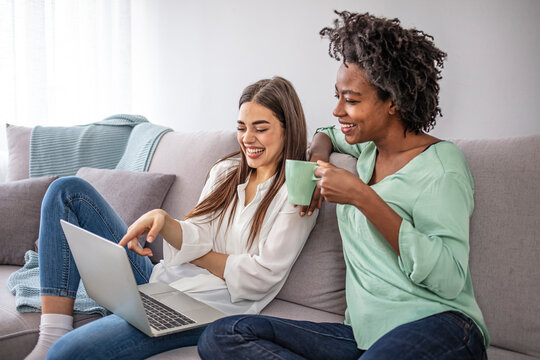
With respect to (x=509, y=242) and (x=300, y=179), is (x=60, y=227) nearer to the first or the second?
(x=300, y=179)

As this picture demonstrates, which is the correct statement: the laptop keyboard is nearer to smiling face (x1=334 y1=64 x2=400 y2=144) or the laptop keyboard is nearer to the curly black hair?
smiling face (x1=334 y1=64 x2=400 y2=144)

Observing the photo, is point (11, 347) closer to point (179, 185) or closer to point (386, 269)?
point (179, 185)

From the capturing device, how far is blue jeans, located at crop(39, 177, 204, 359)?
3.43ft

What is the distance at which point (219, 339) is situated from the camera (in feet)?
3.25

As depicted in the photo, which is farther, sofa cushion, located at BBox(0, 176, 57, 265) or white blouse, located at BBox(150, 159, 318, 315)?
sofa cushion, located at BBox(0, 176, 57, 265)

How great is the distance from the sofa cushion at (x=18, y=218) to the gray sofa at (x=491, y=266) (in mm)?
368

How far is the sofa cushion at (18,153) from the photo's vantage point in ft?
7.32

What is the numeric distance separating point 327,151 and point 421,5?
2.29 ft

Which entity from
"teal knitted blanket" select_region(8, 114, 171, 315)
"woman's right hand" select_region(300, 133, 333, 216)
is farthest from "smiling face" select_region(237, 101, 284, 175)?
"teal knitted blanket" select_region(8, 114, 171, 315)

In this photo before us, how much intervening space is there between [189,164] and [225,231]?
22.5 inches

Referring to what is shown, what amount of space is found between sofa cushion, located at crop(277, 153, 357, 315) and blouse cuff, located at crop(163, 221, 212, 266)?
0.29 meters

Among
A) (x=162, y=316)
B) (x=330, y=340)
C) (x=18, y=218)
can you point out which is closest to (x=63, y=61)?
(x=18, y=218)

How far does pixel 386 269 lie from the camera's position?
40.9 inches

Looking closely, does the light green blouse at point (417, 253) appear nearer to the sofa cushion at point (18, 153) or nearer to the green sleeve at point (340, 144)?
the green sleeve at point (340, 144)
